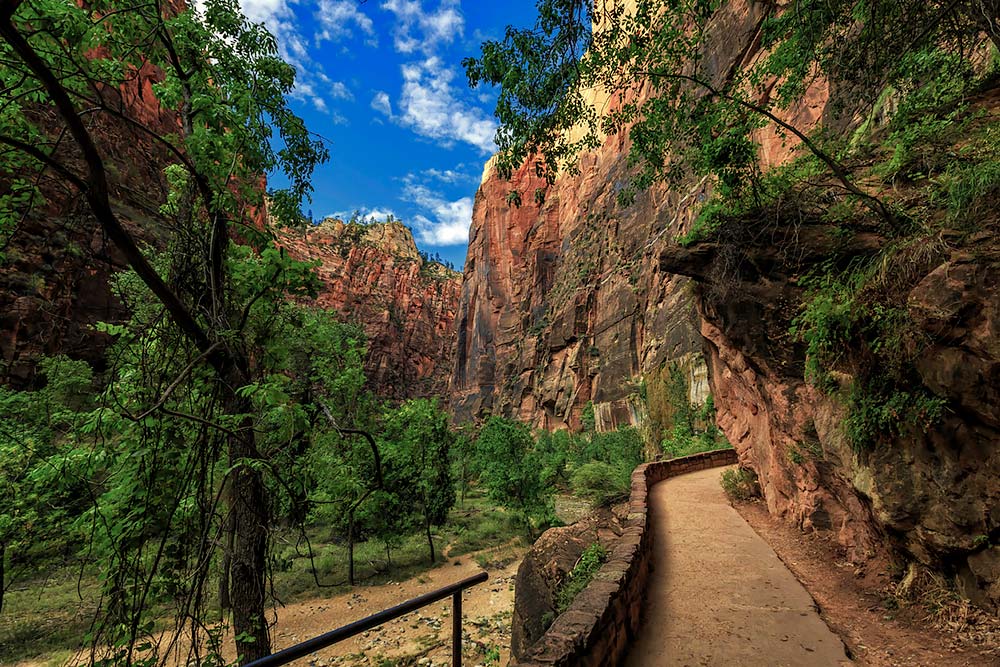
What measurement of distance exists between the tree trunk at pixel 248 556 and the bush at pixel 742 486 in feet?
30.8

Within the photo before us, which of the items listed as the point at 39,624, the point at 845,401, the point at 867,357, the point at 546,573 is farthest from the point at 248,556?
the point at 39,624

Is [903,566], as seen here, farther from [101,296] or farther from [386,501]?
[101,296]

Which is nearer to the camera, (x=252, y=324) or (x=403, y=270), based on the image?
(x=252, y=324)

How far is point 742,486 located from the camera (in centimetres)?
898

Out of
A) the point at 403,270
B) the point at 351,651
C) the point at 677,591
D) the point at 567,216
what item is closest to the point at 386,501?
the point at 351,651

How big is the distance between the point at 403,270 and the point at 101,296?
6306cm

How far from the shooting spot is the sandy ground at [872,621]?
10.5ft

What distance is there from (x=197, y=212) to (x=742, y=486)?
11.0m

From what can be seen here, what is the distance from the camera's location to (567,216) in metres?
56.1

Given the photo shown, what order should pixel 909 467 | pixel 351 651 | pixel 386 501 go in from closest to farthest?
pixel 909 467 < pixel 351 651 < pixel 386 501

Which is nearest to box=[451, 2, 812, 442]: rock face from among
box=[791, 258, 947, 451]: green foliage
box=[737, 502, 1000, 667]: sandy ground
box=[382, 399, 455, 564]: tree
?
box=[791, 258, 947, 451]: green foliage

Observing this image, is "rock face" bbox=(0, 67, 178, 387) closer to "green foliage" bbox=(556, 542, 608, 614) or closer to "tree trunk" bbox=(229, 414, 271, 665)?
"tree trunk" bbox=(229, 414, 271, 665)

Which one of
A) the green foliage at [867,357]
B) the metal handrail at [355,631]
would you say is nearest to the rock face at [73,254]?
the metal handrail at [355,631]

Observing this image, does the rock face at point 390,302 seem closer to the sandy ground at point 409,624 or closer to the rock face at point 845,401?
the sandy ground at point 409,624
